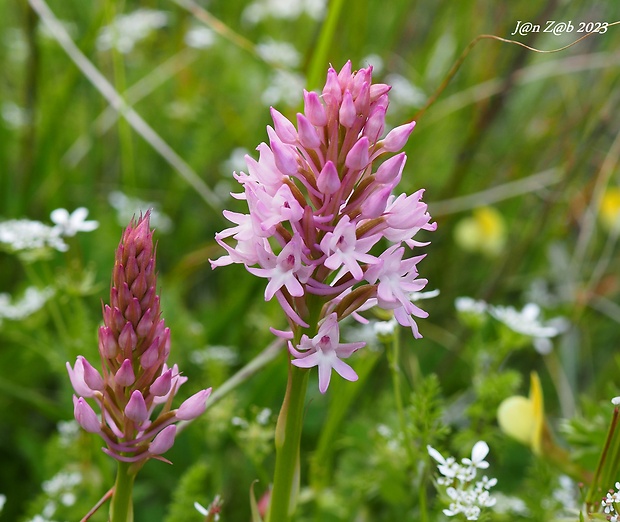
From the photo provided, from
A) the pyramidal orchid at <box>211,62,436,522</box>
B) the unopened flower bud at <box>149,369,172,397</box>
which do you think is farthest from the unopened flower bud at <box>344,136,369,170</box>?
the unopened flower bud at <box>149,369,172,397</box>

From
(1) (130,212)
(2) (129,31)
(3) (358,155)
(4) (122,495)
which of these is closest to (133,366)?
(4) (122,495)

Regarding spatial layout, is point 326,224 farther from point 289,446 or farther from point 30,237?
point 30,237

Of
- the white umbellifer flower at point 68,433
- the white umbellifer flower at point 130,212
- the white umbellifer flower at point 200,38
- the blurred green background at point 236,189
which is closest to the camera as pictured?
the white umbellifer flower at point 68,433

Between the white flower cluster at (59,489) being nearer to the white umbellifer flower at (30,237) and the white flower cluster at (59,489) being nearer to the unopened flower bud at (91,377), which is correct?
the white umbellifer flower at (30,237)

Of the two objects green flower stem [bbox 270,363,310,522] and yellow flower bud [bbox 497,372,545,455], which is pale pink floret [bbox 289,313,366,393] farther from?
yellow flower bud [bbox 497,372,545,455]

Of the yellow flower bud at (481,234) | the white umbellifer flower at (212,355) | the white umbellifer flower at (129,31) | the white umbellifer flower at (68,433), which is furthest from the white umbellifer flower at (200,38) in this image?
the white umbellifer flower at (68,433)
